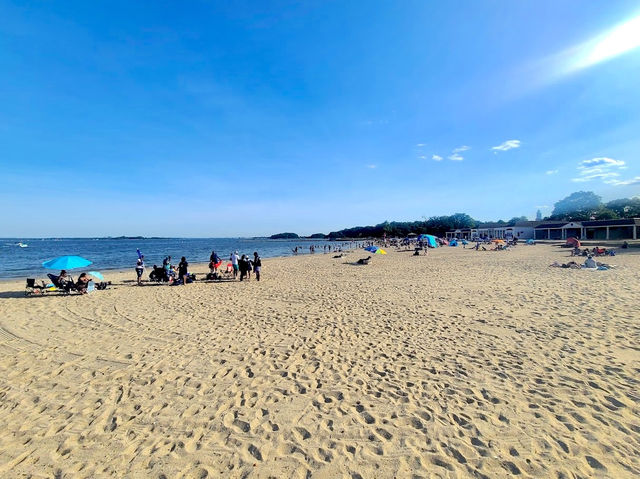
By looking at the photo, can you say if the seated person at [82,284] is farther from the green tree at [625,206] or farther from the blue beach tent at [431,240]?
the green tree at [625,206]

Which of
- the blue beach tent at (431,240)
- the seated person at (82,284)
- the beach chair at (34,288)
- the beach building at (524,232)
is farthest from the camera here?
the beach building at (524,232)

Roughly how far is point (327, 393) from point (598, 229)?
6696 cm

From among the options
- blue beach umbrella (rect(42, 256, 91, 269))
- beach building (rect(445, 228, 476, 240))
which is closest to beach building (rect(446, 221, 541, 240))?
beach building (rect(445, 228, 476, 240))

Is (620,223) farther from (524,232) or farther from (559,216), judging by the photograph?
(559,216)

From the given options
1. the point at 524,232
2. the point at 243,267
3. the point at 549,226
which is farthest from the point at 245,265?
the point at 524,232

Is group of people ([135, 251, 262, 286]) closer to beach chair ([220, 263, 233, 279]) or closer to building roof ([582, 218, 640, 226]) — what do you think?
beach chair ([220, 263, 233, 279])

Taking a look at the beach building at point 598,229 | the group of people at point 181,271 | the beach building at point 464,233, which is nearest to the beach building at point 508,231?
the beach building at point 464,233

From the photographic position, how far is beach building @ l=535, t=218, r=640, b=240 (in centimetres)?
4500

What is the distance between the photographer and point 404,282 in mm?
13594

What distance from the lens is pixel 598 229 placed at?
50.2m

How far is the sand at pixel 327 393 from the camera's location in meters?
2.96

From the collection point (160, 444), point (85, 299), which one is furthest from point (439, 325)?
point (85, 299)

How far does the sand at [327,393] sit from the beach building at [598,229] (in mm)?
54182

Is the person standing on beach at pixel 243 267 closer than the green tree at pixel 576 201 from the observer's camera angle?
Yes
